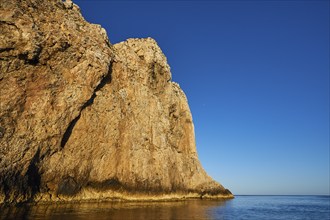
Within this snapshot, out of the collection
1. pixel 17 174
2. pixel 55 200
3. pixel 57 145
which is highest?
pixel 57 145

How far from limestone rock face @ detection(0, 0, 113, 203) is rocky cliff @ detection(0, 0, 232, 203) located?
117 mm

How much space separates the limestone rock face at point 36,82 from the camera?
104 ft

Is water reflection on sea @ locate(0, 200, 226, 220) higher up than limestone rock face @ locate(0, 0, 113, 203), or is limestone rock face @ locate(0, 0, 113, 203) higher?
limestone rock face @ locate(0, 0, 113, 203)

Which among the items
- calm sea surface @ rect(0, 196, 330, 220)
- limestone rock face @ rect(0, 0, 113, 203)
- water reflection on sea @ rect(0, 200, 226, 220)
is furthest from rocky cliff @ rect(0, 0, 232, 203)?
water reflection on sea @ rect(0, 200, 226, 220)

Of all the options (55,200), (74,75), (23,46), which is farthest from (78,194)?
(23,46)

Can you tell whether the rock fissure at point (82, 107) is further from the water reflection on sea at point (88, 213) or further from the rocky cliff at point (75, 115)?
the water reflection on sea at point (88, 213)

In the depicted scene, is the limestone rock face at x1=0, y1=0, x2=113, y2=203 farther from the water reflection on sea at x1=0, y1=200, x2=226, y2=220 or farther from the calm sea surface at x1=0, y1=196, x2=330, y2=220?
the calm sea surface at x1=0, y1=196, x2=330, y2=220

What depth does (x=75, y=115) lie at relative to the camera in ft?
131

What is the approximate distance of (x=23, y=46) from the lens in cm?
3391

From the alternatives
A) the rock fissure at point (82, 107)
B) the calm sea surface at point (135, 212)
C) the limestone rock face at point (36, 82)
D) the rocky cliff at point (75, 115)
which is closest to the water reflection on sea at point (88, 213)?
the calm sea surface at point (135, 212)

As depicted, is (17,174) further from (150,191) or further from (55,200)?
(150,191)

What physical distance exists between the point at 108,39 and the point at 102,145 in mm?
19906

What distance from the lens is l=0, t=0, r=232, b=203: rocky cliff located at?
32781 mm

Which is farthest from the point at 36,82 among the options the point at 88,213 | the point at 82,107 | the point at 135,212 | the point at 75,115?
the point at 135,212
